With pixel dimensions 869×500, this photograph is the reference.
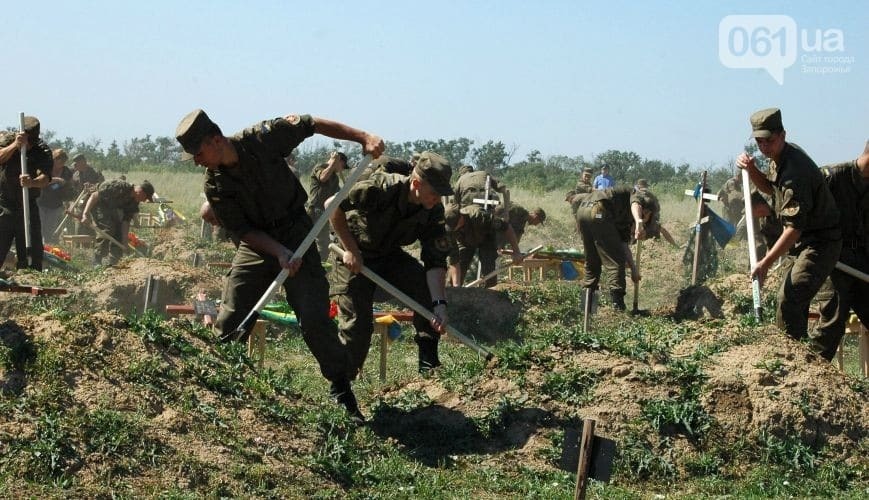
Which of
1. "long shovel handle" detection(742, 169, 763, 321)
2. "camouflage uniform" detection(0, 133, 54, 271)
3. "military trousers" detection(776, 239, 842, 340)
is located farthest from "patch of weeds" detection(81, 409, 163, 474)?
"camouflage uniform" detection(0, 133, 54, 271)

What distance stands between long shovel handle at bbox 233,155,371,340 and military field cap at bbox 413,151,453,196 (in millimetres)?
380

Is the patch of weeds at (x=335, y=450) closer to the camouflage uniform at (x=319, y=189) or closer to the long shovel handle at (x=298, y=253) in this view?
the long shovel handle at (x=298, y=253)

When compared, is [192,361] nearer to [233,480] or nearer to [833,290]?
[233,480]

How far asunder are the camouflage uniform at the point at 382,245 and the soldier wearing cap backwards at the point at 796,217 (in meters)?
2.28

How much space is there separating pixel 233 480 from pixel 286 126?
7.26 feet

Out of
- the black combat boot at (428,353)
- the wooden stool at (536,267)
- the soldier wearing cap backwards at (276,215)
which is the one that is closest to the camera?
the soldier wearing cap backwards at (276,215)

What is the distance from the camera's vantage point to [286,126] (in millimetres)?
7406

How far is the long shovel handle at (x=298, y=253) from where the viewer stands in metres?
7.43

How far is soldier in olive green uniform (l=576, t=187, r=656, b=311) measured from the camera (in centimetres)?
1534

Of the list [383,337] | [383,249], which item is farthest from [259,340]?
[383,249]

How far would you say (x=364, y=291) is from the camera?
28.8ft

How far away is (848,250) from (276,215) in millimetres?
4342

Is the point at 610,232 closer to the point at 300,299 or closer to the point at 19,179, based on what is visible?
the point at 19,179

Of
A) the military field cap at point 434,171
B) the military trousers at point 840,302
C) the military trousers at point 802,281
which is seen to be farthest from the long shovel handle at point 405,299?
the military trousers at point 840,302
